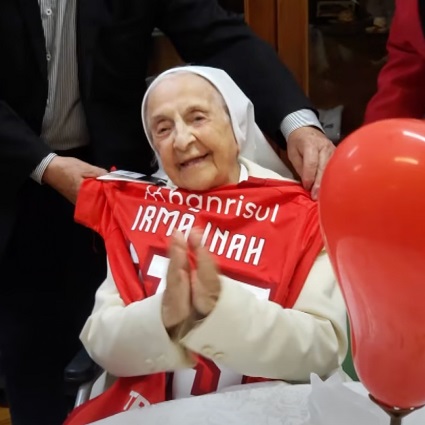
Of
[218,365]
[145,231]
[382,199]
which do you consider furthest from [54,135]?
[382,199]

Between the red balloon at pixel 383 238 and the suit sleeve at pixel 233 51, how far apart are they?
3.04ft

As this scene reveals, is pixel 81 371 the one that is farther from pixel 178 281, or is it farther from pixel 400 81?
pixel 400 81

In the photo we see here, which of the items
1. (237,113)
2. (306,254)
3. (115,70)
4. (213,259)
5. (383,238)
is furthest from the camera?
(115,70)

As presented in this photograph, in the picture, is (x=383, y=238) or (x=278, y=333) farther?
(x=278, y=333)

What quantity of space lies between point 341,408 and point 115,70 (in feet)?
3.18

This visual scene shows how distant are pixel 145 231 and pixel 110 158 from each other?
340mm

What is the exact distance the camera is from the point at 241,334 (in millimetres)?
1024

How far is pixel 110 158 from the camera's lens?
5.21 ft

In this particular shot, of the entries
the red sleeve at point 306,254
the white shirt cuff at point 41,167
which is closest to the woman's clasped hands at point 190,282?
the red sleeve at point 306,254

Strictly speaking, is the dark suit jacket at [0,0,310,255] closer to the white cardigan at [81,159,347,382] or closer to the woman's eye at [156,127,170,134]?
the woman's eye at [156,127,170,134]

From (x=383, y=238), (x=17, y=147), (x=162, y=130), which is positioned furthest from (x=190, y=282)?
(x=17, y=147)

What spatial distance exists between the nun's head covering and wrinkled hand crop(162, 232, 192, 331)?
459mm

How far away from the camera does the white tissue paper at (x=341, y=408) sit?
854mm

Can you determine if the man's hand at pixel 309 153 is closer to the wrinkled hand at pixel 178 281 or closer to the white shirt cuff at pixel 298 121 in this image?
the white shirt cuff at pixel 298 121
